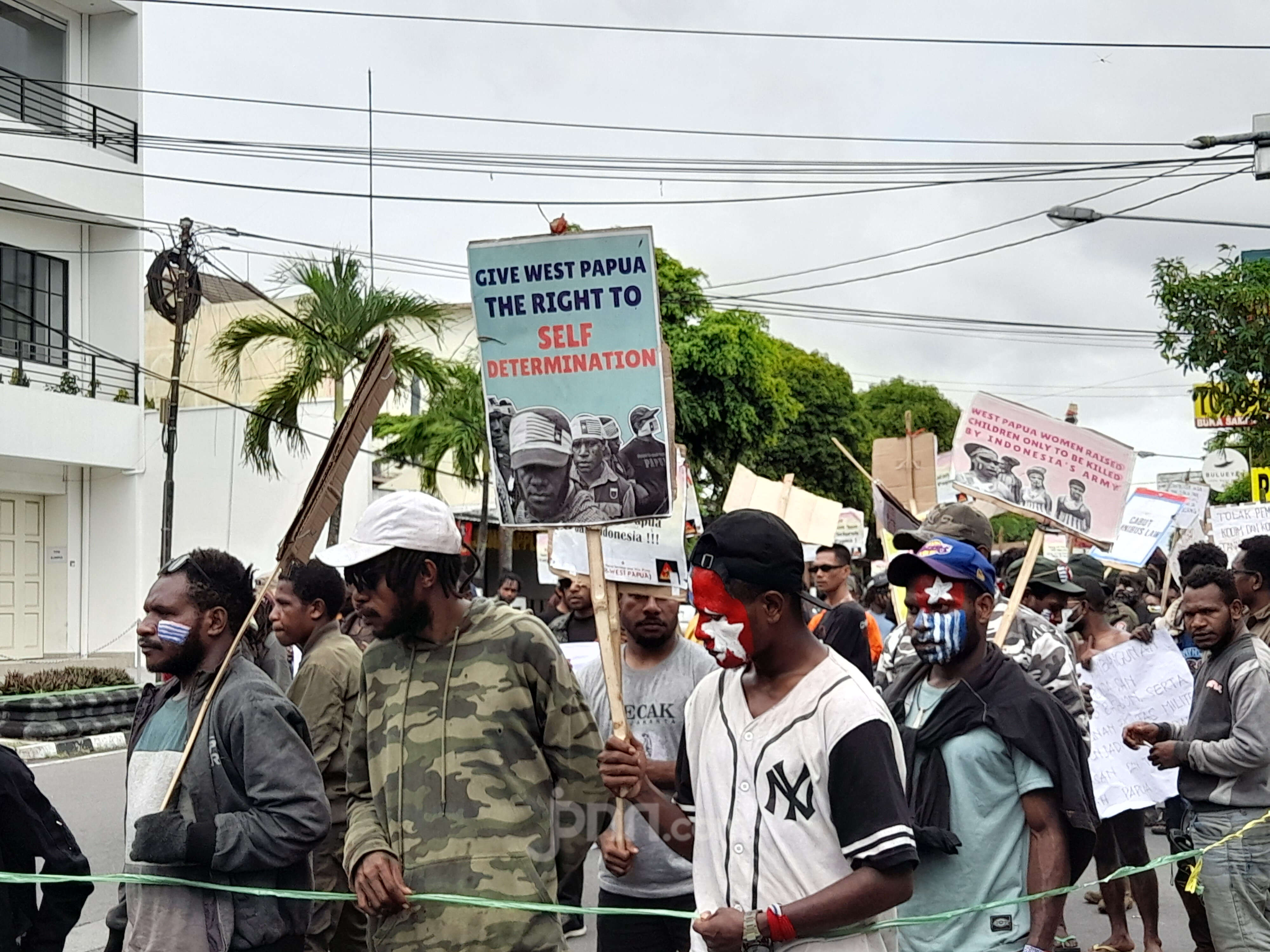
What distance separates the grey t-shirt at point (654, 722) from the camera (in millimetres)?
4836

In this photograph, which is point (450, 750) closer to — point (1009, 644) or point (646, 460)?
point (646, 460)

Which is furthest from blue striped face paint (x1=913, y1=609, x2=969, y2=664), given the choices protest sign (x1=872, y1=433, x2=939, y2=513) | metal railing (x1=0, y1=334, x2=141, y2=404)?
metal railing (x1=0, y1=334, x2=141, y2=404)

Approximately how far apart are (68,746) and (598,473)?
12.6m

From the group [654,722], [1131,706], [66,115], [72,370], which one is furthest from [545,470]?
[66,115]

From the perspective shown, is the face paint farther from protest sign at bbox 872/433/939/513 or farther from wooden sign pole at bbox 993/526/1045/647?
protest sign at bbox 872/433/939/513

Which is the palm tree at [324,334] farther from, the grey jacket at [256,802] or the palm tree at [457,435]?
the grey jacket at [256,802]

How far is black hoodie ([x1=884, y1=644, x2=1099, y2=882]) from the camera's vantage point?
3674 mm

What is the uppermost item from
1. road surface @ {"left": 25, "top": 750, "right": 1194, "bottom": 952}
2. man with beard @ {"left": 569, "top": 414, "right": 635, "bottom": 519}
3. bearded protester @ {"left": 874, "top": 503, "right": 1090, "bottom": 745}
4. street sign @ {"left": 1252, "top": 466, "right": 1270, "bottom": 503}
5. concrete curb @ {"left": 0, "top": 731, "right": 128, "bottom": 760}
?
street sign @ {"left": 1252, "top": 466, "right": 1270, "bottom": 503}

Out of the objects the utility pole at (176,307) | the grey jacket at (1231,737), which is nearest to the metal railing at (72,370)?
the utility pole at (176,307)

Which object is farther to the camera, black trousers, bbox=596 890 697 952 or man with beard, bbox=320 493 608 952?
black trousers, bbox=596 890 697 952

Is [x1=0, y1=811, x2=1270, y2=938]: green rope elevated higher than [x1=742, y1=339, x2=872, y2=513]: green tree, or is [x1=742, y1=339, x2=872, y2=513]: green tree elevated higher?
[x1=742, y1=339, x2=872, y2=513]: green tree

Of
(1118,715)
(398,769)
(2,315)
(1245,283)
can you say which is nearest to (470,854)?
(398,769)

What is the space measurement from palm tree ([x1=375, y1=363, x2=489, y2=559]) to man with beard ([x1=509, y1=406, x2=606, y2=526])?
19.6 meters

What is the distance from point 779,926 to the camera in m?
2.78
